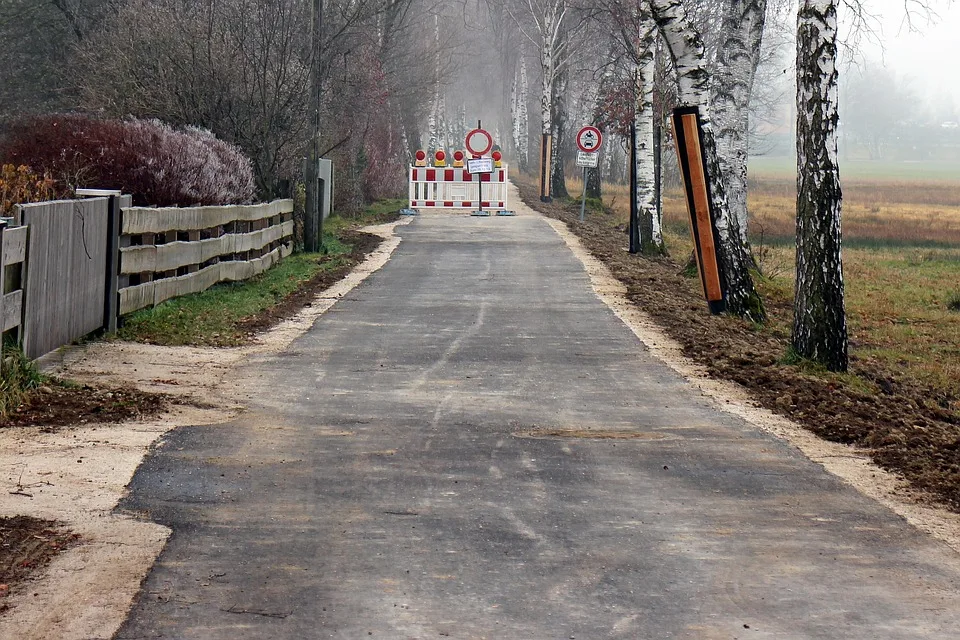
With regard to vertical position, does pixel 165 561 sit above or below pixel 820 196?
below

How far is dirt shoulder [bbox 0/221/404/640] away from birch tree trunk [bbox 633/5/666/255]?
13.1 m

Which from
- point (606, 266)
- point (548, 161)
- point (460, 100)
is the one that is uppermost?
point (460, 100)

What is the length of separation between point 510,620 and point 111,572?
1.68 meters

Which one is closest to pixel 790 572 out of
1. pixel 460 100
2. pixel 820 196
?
pixel 820 196

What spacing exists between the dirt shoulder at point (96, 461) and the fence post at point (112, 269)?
498mm

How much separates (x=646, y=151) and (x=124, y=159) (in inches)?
491

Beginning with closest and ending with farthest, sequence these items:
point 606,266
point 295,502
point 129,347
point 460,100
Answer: point 295,502 < point 129,347 < point 606,266 < point 460,100

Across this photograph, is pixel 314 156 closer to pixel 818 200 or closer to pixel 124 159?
pixel 124 159

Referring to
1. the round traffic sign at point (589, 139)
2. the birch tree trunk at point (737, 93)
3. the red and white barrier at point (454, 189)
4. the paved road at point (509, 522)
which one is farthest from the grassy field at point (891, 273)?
the red and white barrier at point (454, 189)

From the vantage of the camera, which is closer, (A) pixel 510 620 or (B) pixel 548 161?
(A) pixel 510 620

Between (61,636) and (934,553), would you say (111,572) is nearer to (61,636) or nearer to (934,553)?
(61,636)

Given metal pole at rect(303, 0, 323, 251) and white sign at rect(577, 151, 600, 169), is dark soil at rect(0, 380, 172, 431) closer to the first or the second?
metal pole at rect(303, 0, 323, 251)

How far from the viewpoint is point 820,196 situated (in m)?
11.5

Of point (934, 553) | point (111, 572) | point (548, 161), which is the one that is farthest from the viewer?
point (548, 161)
